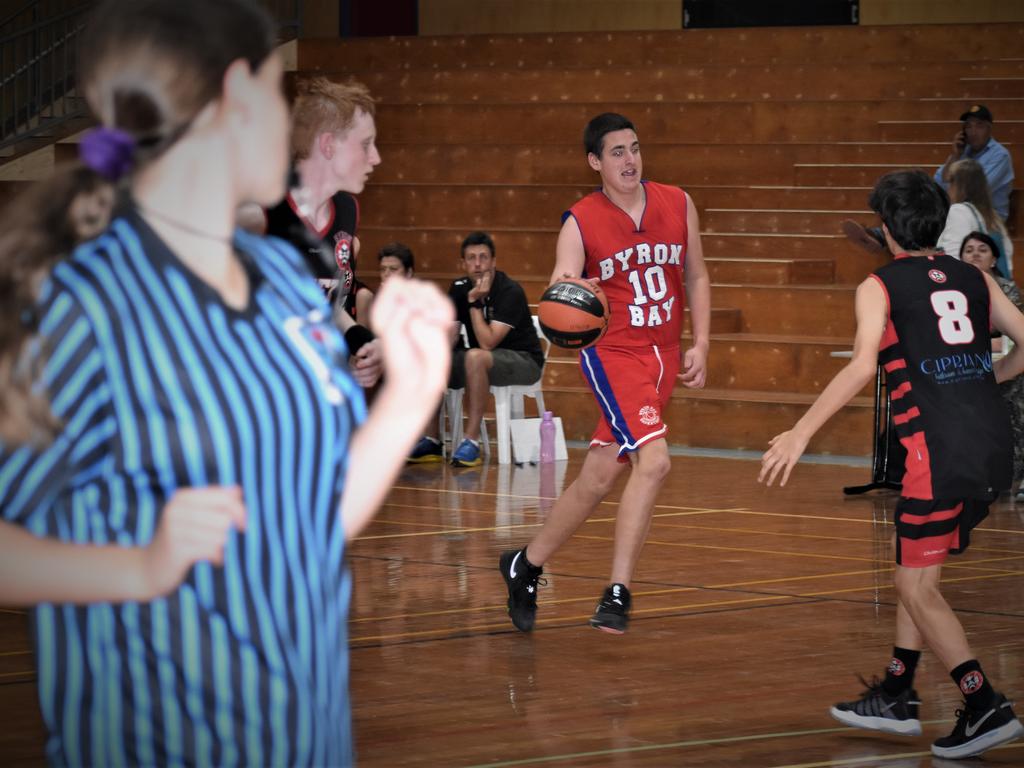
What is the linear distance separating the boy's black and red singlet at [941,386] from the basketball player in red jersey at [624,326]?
1428 mm

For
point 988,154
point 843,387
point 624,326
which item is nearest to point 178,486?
point 843,387

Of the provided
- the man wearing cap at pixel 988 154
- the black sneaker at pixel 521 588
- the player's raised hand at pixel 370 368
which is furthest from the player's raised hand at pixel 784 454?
the man wearing cap at pixel 988 154

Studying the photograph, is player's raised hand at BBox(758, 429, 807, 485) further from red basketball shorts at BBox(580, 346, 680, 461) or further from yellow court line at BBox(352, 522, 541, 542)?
yellow court line at BBox(352, 522, 541, 542)

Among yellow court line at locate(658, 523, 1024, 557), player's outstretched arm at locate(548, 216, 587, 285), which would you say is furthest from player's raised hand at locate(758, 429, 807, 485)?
yellow court line at locate(658, 523, 1024, 557)

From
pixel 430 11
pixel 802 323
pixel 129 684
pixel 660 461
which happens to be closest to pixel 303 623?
pixel 129 684

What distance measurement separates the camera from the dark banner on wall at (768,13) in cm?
1570

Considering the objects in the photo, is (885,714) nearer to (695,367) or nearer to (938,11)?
(695,367)

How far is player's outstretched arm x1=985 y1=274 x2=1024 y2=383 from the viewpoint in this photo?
13.5 feet

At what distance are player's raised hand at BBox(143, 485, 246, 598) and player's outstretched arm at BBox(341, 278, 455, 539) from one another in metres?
0.15

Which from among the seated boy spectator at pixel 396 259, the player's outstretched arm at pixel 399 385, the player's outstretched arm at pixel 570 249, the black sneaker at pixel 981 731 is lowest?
the black sneaker at pixel 981 731

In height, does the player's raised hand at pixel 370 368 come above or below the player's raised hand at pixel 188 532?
above

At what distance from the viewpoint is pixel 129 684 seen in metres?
1.57

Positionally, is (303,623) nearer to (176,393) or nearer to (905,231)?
(176,393)

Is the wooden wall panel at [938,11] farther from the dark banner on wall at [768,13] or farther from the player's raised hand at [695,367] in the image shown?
the player's raised hand at [695,367]
